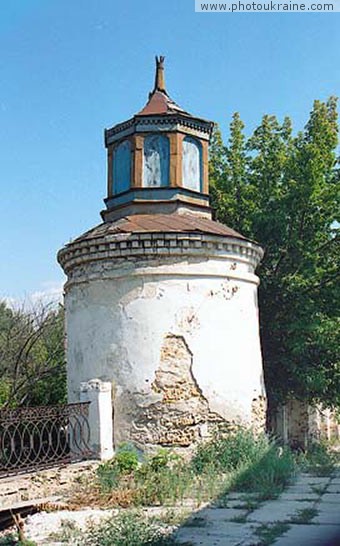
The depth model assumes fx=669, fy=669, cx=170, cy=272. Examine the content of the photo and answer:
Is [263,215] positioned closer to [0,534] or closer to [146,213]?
[146,213]

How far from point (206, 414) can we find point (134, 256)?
2.81m

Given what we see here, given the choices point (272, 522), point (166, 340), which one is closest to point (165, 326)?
point (166, 340)

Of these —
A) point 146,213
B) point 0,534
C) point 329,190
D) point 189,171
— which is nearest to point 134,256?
point 146,213

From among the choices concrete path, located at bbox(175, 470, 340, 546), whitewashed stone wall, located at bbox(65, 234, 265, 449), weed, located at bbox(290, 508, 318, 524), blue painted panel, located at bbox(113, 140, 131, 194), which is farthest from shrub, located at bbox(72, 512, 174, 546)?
blue painted panel, located at bbox(113, 140, 131, 194)

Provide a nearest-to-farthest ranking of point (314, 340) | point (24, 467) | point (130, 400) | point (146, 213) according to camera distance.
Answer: point (24, 467) → point (130, 400) → point (146, 213) → point (314, 340)

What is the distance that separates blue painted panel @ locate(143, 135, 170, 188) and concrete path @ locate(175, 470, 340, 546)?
6.23 meters

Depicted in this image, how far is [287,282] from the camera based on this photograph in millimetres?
14195

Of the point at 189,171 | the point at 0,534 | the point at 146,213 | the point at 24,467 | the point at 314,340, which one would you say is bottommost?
the point at 0,534

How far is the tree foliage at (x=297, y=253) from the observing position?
1401 cm

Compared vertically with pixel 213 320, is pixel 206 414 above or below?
below

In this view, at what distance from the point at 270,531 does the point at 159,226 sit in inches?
233

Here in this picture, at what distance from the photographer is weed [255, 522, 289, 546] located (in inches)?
240

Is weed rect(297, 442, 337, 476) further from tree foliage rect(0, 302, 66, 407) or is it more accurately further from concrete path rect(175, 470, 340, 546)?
tree foliage rect(0, 302, 66, 407)

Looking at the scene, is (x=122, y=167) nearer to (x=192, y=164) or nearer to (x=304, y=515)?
(x=192, y=164)
